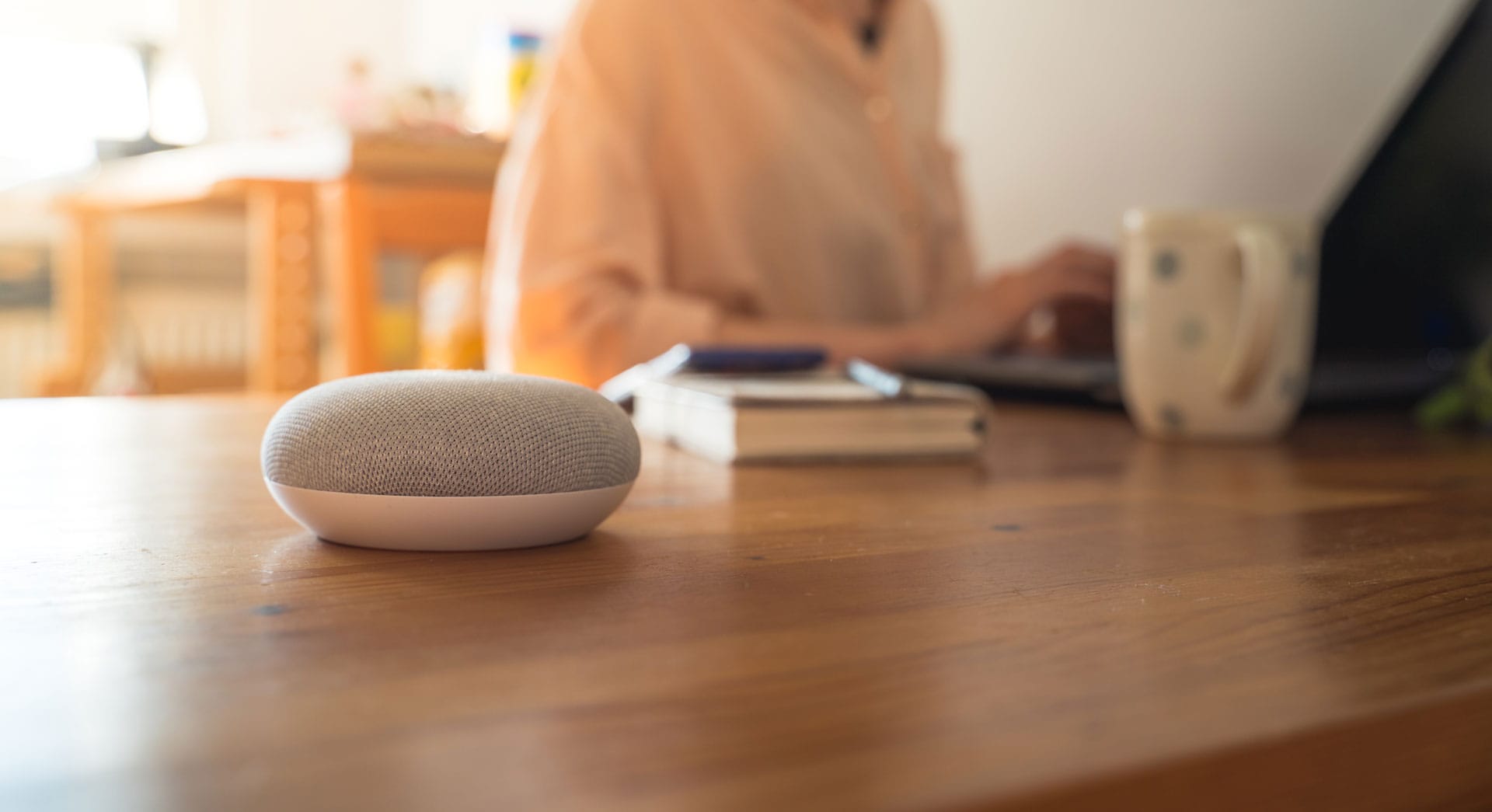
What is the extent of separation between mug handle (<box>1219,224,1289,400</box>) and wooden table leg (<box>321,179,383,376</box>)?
1194 mm

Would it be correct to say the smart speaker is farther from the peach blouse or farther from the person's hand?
the person's hand

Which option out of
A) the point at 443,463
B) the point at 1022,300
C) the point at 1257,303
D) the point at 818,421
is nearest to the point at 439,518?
the point at 443,463

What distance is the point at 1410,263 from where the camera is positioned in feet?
3.53

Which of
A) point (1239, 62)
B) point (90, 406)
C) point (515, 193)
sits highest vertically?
point (1239, 62)

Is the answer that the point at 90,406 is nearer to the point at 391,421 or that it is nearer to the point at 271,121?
the point at 391,421

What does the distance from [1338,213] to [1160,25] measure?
0.36 m

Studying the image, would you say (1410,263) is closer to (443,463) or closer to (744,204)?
(744,204)

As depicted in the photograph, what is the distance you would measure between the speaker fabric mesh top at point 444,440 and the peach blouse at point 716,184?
29.5 inches

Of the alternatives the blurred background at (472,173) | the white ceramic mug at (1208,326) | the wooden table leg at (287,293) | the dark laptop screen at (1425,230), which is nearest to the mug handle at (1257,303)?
the white ceramic mug at (1208,326)

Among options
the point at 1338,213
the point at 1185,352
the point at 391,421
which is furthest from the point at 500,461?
the point at 1338,213

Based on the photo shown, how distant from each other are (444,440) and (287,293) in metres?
1.66

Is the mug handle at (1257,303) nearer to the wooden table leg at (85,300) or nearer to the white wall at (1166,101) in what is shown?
the white wall at (1166,101)

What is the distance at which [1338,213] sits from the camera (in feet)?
3.83

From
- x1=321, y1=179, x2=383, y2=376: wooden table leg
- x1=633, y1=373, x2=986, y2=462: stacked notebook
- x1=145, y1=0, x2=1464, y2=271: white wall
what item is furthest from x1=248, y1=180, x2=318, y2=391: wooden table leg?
x1=633, y1=373, x2=986, y2=462: stacked notebook
